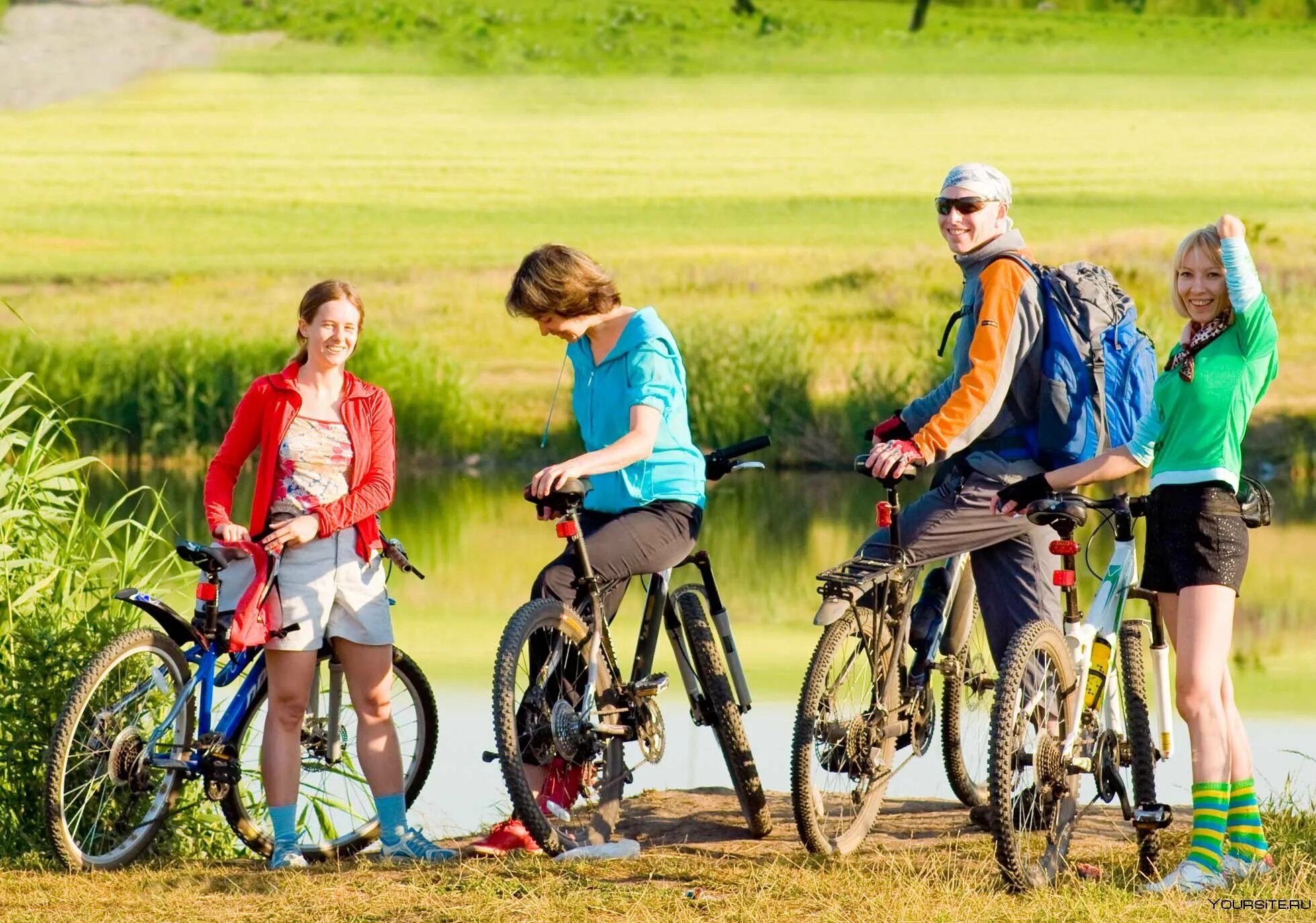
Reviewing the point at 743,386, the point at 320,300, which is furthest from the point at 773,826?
the point at 743,386

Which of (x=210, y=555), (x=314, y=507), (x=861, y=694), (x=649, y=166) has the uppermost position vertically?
(x=649, y=166)

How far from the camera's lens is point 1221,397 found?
4566 mm

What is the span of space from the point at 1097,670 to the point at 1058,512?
0.40 m

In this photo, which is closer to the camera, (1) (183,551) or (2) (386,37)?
(1) (183,551)

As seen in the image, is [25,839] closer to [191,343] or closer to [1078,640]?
[1078,640]

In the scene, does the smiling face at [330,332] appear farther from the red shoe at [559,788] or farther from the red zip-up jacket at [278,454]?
the red shoe at [559,788]

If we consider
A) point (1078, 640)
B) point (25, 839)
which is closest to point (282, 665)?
point (25, 839)

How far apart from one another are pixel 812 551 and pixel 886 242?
7823 millimetres

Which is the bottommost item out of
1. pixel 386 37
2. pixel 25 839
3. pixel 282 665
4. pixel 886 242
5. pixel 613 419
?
pixel 25 839

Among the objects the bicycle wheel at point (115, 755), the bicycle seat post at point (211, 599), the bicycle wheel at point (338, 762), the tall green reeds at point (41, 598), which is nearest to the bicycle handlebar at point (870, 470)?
the bicycle wheel at point (338, 762)

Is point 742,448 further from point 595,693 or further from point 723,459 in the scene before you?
point 595,693

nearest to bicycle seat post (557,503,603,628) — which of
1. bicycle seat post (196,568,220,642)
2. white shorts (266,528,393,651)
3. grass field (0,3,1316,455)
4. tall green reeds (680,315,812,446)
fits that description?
white shorts (266,528,393,651)

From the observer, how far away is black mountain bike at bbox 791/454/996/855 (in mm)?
4906

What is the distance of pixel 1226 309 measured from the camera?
463 cm
